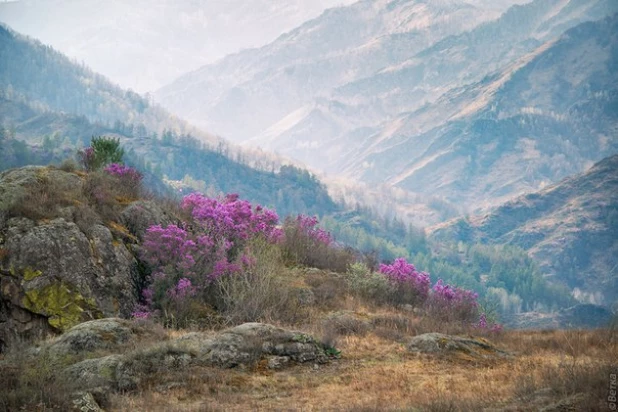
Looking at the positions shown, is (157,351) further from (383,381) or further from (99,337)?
(383,381)

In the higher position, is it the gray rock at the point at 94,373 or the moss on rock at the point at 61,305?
the moss on rock at the point at 61,305

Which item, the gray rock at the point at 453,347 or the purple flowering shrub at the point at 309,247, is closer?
the gray rock at the point at 453,347

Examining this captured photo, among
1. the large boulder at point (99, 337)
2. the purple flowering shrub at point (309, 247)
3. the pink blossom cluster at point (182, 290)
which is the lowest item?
the large boulder at point (99, 337)

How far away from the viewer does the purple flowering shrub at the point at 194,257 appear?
15219 mm

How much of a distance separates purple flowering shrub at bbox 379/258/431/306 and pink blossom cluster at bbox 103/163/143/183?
965 cm

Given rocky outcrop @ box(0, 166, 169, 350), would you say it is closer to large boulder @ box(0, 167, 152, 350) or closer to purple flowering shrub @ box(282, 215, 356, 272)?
large boulder @ box(0, 167, 152, 350)

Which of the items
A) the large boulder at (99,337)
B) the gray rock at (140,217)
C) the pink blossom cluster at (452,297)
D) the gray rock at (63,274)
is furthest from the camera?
the pink blossom cluster at (452,297)

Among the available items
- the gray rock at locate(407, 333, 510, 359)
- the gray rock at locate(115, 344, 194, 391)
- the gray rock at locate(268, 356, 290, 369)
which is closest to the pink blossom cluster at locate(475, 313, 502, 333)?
the gray rock at locate(407, 333, 510, 359)

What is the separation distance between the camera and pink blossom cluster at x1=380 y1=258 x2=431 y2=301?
22234 millimetres

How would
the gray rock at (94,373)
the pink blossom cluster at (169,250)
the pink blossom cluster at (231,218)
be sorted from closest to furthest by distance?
the gray rock at (94,373) → the pink blossom cluster at (169,250) → the pink blossom cluster at (231,218)

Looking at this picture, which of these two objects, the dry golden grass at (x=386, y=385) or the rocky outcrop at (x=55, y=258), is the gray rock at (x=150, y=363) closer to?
the dry golden grass at (x=386, y=385)

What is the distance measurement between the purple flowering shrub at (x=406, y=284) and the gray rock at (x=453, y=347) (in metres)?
7.70

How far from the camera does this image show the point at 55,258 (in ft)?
45.2

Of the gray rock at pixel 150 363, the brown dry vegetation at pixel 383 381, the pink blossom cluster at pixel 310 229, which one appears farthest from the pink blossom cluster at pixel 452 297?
the gray rock at pixel 150 363
